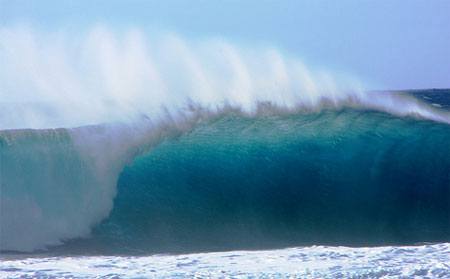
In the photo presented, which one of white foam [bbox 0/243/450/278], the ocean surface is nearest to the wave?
the ocean surface

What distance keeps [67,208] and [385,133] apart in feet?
8.07

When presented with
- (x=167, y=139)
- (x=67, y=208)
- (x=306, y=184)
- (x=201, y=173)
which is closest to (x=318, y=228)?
(x=306, y=184)

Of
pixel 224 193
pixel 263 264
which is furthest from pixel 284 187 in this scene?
pixel 263 264

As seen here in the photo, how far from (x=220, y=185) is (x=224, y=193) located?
7 centimetres

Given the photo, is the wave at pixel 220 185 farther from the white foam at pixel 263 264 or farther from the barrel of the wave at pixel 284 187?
the white foam at pixel 263 264

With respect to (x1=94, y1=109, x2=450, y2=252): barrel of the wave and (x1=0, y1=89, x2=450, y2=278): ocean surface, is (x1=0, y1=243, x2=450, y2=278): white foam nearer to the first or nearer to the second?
(x1=0, y1=89, x2=450, y2=278): ocean surface

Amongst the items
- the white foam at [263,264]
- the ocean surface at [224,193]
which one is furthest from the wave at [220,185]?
the white foam at [263,264]

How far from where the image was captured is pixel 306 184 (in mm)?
3367

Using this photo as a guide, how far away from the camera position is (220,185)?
3.37 m

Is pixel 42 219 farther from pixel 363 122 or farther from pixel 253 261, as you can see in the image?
pixel 363 122

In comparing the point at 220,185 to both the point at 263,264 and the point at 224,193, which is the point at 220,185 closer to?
the point at 224,193

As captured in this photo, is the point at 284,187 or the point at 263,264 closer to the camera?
the point at 263,264

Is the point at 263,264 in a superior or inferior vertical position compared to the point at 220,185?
inferior

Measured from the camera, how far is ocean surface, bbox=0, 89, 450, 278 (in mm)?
2930
